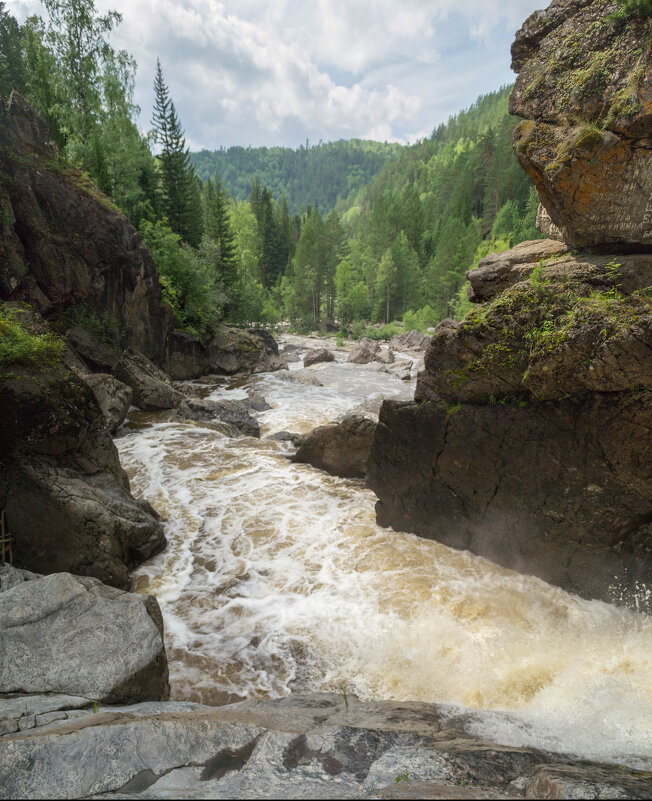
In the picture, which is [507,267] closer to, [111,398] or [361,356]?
[111,398]

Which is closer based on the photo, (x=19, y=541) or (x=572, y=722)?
(x=572, y=722)

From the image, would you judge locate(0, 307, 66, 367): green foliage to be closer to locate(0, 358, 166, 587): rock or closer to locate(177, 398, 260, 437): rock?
locate(0, 358, 166, 587): rock

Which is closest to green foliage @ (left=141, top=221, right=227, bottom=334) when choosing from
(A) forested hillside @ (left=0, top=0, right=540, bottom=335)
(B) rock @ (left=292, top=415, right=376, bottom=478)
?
(A) forested hillside @ (left=0, top=0, right=540, bottom=335)

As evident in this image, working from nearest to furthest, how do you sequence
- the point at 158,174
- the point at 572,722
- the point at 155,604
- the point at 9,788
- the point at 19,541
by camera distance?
the point at 9,788, the point at 572,722, the point at 155,604, the point at 19,541, the point at 158,174

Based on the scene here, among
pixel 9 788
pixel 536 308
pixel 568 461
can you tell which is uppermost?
pixel 536 308

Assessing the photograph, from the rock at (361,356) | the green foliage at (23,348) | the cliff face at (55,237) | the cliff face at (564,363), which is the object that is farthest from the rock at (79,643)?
the rock at (361,356)

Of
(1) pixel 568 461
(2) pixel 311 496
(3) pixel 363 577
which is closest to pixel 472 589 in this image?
(3) pixel 363 577

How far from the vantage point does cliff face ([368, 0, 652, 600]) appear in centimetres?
606

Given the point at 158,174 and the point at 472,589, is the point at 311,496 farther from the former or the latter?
the point at 158,174

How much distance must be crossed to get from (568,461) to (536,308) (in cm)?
263

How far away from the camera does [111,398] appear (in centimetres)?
1455

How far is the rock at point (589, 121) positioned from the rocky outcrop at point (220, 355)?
22643mm

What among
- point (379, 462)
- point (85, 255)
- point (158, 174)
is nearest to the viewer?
point (379, 462)

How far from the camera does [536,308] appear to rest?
6.84m
